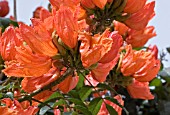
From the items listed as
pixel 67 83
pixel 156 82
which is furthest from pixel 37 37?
pixel 156 82

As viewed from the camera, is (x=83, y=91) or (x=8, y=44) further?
(x=83, y=91)

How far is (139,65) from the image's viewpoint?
1.04 meters

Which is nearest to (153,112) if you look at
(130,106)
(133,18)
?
(130,106)

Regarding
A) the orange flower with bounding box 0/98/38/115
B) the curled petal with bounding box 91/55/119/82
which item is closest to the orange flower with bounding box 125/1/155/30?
the curled petal with bounding box 91/55/119/82

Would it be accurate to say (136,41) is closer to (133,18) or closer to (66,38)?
(133,18)

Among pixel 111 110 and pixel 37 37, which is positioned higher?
pixel 37 37

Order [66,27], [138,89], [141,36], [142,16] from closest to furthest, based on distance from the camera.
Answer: [66,27], [142,16], [138,89], [141,36]

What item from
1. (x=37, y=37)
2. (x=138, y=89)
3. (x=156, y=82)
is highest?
(x=37, y=37)

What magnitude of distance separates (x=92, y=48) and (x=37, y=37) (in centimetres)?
9

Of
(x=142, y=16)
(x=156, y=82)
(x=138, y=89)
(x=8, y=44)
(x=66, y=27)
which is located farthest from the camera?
(x=156, y=82)

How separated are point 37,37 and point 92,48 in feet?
0.29

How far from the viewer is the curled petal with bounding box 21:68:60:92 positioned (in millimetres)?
851

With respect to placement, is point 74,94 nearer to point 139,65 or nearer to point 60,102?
point 60,102

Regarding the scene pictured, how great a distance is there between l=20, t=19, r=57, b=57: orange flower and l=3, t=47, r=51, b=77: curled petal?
0.05ft
